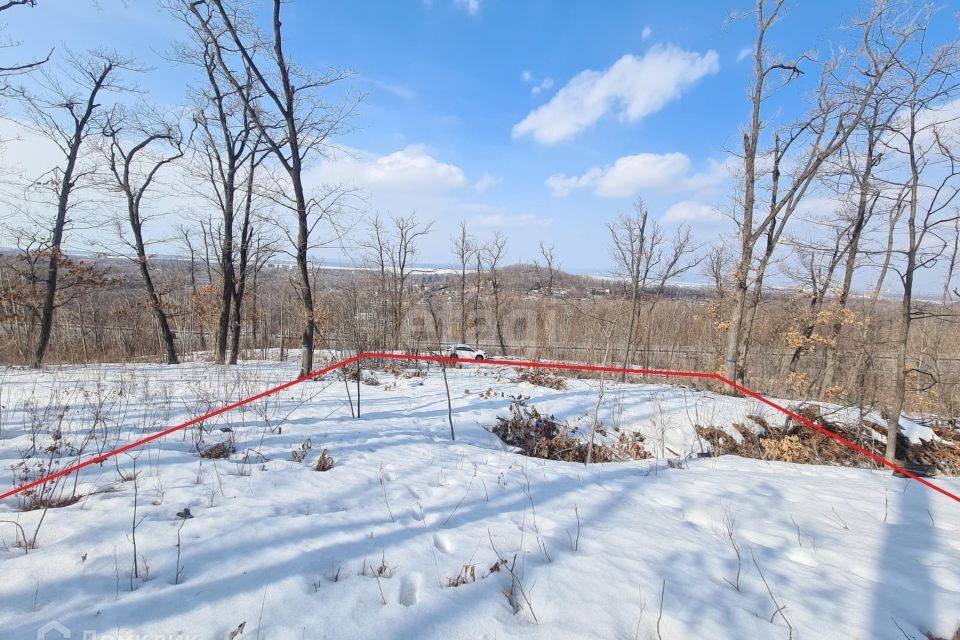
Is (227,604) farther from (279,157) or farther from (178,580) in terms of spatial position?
(279,157)

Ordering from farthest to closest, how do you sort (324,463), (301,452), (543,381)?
(543,381) → (301,452) → (324,463)

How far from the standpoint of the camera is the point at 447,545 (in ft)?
8.16

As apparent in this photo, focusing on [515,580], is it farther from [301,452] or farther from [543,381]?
[543,381]

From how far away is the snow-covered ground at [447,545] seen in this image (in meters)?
1.81

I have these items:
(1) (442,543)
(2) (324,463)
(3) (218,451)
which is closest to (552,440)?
(2) (324,463)

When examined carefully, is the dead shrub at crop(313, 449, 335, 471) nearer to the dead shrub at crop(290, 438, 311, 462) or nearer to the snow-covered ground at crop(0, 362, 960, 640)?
the snow-covered ground at crop(0, 362, 960, 640)

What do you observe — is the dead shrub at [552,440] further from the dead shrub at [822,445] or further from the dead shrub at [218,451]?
the dead shrub at [218,451]

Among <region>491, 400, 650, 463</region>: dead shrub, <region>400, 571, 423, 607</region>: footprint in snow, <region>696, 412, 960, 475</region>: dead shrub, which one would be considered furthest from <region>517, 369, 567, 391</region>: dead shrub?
<region>400, 571, 423, 607</region>: footprint in snow

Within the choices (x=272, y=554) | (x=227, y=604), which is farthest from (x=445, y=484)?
(x=227, y=604)

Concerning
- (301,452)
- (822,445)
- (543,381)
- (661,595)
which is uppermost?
(661,595)

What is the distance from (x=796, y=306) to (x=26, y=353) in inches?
1105

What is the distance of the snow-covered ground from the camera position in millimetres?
1806

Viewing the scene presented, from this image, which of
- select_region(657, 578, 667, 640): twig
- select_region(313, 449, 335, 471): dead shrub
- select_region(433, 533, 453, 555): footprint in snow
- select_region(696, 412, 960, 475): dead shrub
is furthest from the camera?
select_region(696, 412, 960, 475): dead shrub

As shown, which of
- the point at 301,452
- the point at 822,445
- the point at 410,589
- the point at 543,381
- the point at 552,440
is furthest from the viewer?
the point at 543,381
